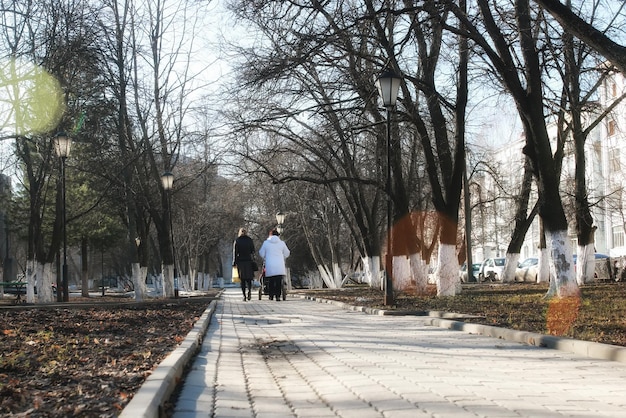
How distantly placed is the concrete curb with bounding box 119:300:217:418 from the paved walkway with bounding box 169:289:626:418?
0.13 m

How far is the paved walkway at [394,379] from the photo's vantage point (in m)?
4.87

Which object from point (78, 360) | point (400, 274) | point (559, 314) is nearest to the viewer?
point (78, 360)

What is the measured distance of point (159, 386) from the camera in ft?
16.4

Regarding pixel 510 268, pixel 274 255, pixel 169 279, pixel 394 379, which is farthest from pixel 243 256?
pixel 510 268

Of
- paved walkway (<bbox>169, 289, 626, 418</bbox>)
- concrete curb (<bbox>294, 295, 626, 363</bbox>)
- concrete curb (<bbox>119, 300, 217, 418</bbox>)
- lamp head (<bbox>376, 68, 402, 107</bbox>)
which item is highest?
lamp head (<bbox>376, 68, 402, 107</bbox>)

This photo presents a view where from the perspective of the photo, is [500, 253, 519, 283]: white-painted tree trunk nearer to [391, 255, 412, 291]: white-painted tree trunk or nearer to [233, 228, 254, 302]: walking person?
[391, 255, 412, 291]: white-painted tree trunk

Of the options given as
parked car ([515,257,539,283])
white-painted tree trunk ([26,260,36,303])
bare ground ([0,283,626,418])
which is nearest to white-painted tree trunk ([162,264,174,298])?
white-painted tree trunk ([26,260,36,303])

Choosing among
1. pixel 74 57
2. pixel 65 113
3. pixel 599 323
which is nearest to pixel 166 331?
pixel 599 323

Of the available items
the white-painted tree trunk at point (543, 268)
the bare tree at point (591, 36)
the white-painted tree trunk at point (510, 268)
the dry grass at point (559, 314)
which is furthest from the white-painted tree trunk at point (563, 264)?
the white-painted tree trunk at point (510, 268)

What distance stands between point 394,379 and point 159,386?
6.67 ft

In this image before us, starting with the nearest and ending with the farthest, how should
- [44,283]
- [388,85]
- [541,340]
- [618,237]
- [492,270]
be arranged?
[541,340] < [388,85] < [44,283] < [492,270] < [618,237]

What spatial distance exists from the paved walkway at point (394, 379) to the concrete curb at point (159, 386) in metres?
0.13

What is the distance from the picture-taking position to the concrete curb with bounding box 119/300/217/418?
4195 millimetres

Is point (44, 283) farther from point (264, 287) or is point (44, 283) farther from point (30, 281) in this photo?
point (264, 287)
